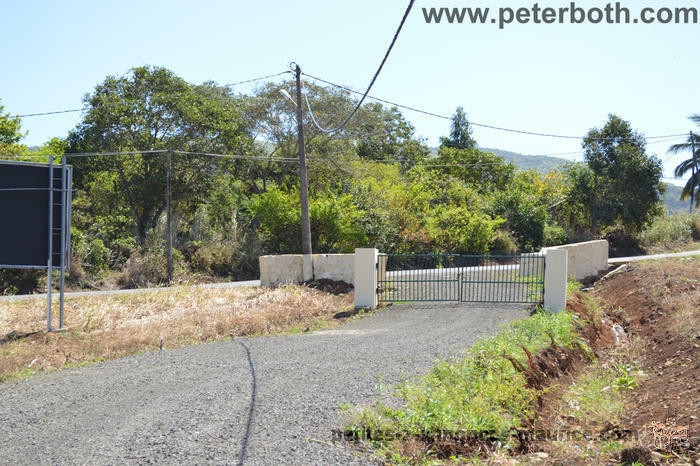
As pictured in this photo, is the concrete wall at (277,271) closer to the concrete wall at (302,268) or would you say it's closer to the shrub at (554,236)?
the concrete wall at (302,268)

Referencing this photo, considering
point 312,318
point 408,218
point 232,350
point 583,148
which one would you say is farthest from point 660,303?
point 583,148

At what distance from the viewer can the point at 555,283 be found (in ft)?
45.2

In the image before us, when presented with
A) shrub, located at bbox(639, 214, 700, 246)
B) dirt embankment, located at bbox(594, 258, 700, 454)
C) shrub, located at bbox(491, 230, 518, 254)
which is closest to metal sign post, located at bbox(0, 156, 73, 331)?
dirt embankment, located at bbox(594, 258, 700, 454)

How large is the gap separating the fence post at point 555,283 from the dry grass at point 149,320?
5.23m

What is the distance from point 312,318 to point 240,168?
50.0ft

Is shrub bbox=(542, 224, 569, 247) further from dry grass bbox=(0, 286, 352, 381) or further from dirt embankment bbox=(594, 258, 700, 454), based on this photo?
dry grass bbox=(0, 286, 352, 381)

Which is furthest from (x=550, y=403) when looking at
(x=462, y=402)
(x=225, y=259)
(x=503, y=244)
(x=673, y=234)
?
(x=673, y=234)

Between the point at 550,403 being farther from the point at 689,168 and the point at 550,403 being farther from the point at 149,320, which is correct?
the point at 689,168

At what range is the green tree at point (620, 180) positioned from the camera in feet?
105

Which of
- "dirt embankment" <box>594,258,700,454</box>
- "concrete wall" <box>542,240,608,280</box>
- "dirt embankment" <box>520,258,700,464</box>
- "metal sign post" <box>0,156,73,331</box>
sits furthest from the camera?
"concrete wall" <box>542,240,608,280</box>

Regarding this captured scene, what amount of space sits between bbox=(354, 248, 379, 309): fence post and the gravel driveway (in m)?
3.86

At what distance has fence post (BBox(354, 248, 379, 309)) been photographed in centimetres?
1471

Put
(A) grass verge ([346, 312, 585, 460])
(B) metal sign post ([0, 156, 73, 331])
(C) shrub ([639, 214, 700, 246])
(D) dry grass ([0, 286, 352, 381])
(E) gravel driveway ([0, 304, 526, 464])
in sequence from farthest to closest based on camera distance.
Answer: (C) shrub ([639, 214, 700, 246]), (B) metal sign post ([0, 156, 73, 331]), (D) dry grass ([0, 286, 352, 381]), (A) grass verge ([346, 312, 585, 460]), (E) gravel driveway ([0, 304, 526, 464])

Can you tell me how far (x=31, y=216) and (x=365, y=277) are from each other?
305 inches
